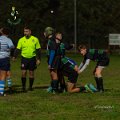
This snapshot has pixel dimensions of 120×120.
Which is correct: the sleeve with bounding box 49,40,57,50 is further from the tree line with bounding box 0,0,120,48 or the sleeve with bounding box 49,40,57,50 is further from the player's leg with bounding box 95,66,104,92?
the tree line with bounding box 0,0,120,48

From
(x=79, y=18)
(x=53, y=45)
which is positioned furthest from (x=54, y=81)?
(x=79, y=18)

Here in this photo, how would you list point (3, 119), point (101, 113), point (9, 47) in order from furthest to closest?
1. point (9, 47)
2. point (101, 113)
3. point (3, 119)

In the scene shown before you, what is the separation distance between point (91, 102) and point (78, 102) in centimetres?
32

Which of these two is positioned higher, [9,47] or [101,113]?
[9,47]

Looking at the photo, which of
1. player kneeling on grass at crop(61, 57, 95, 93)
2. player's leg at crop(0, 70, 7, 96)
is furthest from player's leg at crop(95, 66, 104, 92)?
player's leg at crop(0, 70, 7, 96)

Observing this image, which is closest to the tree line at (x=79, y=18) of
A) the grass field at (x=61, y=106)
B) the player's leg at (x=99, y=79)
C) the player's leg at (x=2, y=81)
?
the player's leg at (x=99, y=79)

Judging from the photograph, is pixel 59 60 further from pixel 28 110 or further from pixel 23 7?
pixel 23 7

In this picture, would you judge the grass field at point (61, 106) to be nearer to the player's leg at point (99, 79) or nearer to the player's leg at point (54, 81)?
the player's leg at point (54, 81)

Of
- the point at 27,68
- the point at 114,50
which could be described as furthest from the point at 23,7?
the point at 27,68

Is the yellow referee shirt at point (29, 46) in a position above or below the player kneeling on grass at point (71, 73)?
above

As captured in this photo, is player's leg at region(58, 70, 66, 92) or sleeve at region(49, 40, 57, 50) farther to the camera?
player's leg at region(58, 70, 66, 92)

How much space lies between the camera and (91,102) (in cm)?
1234

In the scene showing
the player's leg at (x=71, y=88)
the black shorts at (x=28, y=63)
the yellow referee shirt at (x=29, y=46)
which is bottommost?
the player's leg at (x=71, y=88)

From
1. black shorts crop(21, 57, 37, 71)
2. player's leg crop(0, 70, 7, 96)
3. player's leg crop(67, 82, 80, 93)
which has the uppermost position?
black shorts crop(21, 57, 37, 71)
